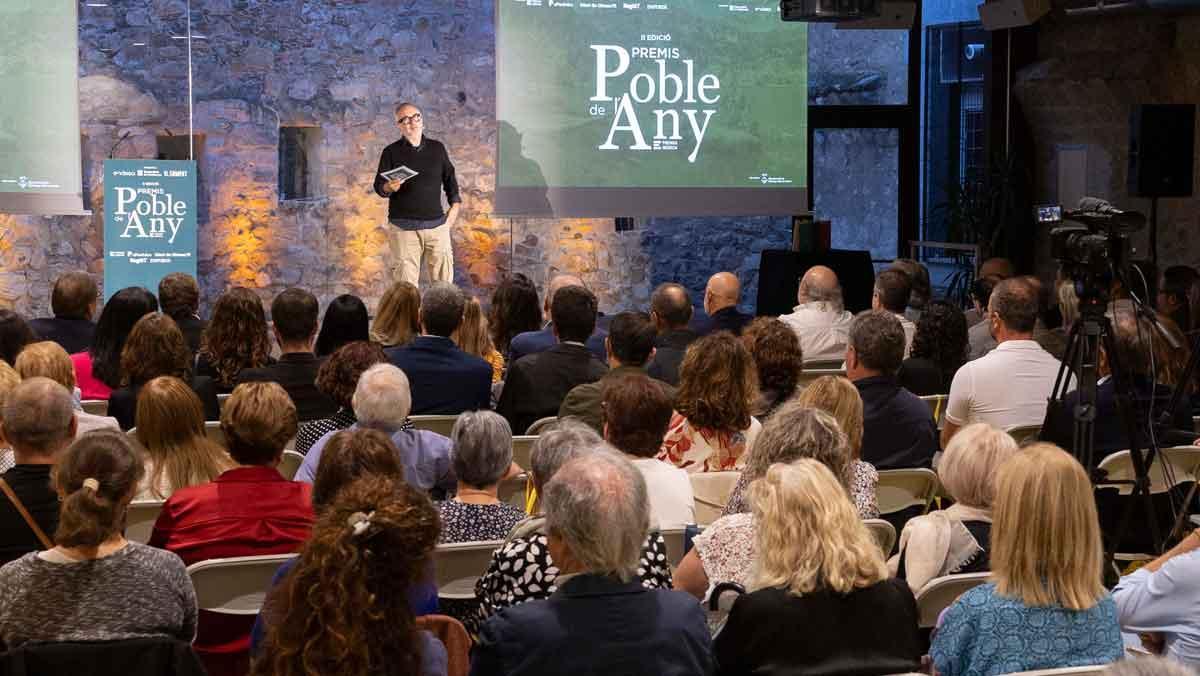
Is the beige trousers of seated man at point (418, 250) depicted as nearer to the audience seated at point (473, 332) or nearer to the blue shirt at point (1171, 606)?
the audience seated at point (473, 332)

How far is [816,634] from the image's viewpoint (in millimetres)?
2793

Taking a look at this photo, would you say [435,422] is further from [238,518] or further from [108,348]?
[108,348]

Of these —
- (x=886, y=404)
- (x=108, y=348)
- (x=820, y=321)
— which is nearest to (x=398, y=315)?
(x=108, y=348)

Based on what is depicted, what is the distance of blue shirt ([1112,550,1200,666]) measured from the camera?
311 cm

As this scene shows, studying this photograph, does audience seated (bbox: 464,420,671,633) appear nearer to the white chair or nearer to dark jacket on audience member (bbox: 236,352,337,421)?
the white chair

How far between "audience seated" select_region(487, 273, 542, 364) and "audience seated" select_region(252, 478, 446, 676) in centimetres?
450

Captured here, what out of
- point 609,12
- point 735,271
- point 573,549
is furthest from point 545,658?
point 735,271

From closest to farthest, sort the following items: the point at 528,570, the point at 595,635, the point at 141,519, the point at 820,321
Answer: the point at 595,635
the point at 528,570
the point at 141,519
the point at 820,321

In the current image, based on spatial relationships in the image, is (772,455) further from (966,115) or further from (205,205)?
(966,115)

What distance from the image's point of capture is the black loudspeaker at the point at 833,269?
1072 cm

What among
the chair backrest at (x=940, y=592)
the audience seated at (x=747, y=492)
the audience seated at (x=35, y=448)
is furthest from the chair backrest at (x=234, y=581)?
the chair backrest at (x=940, y=592)

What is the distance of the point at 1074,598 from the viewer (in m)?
2.83

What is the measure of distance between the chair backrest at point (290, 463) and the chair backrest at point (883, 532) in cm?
182

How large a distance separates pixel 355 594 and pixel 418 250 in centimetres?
780
